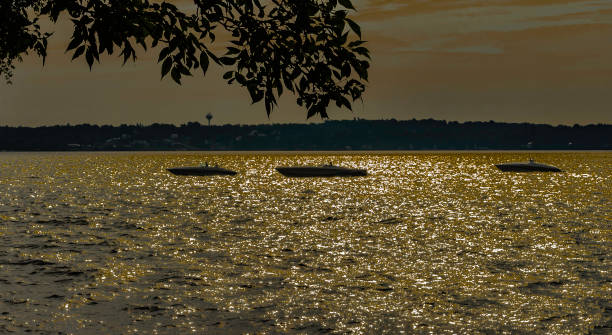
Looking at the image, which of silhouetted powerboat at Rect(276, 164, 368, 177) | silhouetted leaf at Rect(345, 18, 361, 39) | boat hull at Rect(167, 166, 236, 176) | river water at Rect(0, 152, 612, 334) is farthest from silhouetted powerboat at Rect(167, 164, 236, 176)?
silhouetted leaf at Rect(345, 18, 361, 39)

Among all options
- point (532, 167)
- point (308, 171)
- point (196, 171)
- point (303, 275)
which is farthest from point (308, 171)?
point (303, 275)

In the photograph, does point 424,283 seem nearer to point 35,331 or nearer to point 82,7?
point 35,331

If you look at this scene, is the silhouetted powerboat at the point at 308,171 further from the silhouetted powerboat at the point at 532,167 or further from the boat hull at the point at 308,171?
the silhouetted powerboat at the point at 532,167

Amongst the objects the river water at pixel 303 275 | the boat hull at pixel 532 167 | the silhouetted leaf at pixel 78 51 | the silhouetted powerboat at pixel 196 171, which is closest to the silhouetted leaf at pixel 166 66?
the silhouetted leaf at pixel 78 51

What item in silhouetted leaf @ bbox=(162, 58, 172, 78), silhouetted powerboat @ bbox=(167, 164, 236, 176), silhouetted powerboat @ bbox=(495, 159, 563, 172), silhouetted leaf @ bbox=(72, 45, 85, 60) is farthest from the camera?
silhouetted powerboat @ bbox=(495, 159, 563, 172)

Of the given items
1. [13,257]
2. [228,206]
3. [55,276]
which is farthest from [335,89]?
[228,206]

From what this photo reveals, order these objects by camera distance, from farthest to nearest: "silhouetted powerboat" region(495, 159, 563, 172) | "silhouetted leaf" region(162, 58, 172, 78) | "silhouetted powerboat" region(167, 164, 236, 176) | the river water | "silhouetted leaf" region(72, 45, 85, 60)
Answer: "silhouetted powerboat" region(495, 159, 563, 172) < "silhouetted powerboat" region(167, 164, 236, 176) < the river water < "silhouetted leaf" region(162, 58, 172, 78) < "silhouetted leaf" region(72, 45, 85, 60)

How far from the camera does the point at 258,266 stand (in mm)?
30250

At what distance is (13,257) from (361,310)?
2043 centimetres

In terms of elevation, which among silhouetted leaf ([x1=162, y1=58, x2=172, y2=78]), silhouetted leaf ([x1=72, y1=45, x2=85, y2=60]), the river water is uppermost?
silhouetted leaf ([x1=72, y1=45, x2=85, y2=60])

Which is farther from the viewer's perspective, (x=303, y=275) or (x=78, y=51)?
(x=303, y=275)

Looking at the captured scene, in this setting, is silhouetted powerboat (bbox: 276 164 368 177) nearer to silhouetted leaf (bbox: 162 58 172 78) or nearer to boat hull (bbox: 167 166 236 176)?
boat hull (bbox: 167 166 236 176)

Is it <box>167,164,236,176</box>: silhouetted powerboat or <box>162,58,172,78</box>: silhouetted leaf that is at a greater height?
<box>162,58,172,78</box>: silhouetted leaf

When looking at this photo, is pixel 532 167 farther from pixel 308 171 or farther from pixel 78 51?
pixel 78 51
